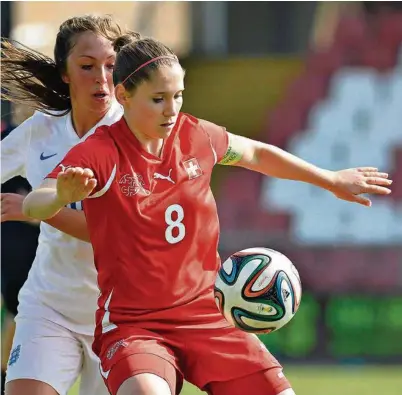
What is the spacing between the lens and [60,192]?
445 centimetres

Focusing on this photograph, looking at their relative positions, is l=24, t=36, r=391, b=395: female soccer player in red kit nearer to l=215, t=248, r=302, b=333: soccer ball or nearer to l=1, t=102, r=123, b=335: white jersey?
l=215, t=248, r=302, b=333: soccer ball

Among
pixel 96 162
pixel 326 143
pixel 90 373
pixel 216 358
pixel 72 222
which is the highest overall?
pixel 96 162

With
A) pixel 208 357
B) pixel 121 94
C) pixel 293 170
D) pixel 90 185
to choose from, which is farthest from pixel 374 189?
pixel 90 185

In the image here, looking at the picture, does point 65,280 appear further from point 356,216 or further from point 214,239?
point 356,216

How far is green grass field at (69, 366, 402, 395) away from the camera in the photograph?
977 centimetres

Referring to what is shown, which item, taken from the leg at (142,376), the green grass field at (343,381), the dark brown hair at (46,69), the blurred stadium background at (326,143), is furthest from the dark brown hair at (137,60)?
the blurred stadium background at (326,143)

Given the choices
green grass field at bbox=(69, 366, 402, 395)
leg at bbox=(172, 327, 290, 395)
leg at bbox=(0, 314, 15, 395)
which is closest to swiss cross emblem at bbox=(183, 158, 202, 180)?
leg at bbox=(172, 327, 290, 395)

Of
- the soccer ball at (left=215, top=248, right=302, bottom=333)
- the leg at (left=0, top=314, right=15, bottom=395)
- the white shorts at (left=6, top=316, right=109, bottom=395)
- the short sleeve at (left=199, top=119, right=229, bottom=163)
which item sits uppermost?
the short sleeve at (left=199, top=119, right=229, bottom=163)

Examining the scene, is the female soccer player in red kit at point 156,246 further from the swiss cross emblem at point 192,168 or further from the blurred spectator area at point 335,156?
the blurred spectator area at point 335,156

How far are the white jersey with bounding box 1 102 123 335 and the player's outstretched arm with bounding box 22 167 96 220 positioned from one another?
0.71 meters

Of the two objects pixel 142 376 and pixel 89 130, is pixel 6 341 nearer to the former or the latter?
pixel 89 130

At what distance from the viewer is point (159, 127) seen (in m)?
4.75

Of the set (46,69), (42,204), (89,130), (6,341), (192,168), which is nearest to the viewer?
(42,204)

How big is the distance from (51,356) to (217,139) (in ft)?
3.80
